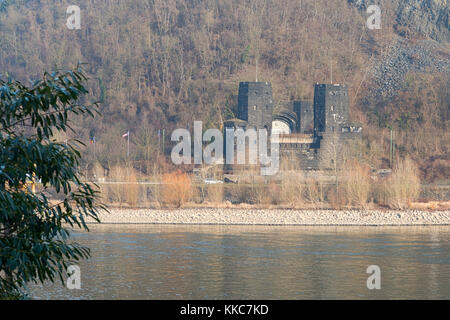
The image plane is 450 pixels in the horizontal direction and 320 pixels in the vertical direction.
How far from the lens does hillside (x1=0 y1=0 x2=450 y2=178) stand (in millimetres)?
79750

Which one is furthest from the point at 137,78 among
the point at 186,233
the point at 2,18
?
the point at 186,233

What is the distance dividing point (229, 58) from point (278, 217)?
50607 millimetres

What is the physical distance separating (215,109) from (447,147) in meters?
24.4

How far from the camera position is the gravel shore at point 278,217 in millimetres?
44094

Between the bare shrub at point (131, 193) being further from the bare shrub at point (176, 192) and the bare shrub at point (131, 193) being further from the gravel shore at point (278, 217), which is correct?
the gravel shore at point (278, 217)

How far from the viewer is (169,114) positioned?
85125mm

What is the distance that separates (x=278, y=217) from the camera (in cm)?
4528

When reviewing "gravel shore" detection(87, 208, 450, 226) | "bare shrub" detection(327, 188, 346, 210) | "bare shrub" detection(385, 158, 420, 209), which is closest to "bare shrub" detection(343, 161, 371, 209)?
"bare shrub" detection(327, 188, 346, 210)

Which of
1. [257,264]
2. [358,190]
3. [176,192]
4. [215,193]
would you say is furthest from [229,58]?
[257,264]

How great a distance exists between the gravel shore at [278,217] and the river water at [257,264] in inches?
137

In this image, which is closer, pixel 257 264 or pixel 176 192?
pixel 257 264

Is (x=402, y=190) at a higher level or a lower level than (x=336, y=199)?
higher

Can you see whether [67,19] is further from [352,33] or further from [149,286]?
[149,286]

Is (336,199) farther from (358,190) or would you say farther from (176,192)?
(176,192)
